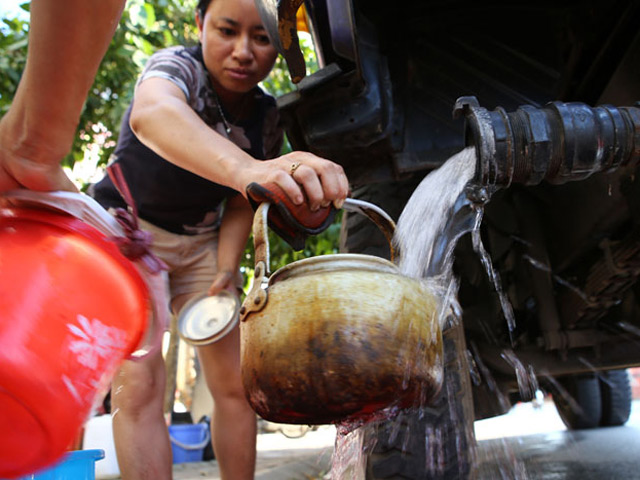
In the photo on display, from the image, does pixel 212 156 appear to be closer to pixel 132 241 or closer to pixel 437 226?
pixel 132 241

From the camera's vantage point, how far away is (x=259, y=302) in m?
1.17

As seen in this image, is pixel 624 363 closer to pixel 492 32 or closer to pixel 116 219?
pixel 492 32

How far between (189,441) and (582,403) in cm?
314

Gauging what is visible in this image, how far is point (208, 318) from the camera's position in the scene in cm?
234

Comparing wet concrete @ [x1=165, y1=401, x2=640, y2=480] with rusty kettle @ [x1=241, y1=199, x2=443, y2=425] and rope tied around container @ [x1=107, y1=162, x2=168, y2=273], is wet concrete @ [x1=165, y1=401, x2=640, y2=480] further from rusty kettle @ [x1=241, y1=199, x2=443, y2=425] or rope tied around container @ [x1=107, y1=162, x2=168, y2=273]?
rope tied around container @ [x1=107, y1=162, x2=168, y2=273]

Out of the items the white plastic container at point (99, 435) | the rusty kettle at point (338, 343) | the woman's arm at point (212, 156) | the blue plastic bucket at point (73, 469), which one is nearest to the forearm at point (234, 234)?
the woman's arm at point (212, 156)

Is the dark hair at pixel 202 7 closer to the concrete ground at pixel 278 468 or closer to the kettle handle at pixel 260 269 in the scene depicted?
the kettle handle at pixel 260 269

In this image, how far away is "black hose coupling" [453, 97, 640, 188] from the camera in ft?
4.80

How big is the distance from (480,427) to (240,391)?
520 cm

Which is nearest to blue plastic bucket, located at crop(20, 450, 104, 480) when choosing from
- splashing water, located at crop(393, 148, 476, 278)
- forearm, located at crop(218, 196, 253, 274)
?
splashing water, located at crop(393, 148, 476, 278)

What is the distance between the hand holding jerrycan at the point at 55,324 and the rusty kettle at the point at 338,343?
0.27m

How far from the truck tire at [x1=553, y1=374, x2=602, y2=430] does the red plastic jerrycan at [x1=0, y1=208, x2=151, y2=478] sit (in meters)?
4.31

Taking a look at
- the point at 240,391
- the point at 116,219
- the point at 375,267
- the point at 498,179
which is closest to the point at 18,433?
the point at 116,219

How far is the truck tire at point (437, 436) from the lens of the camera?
183 cm
